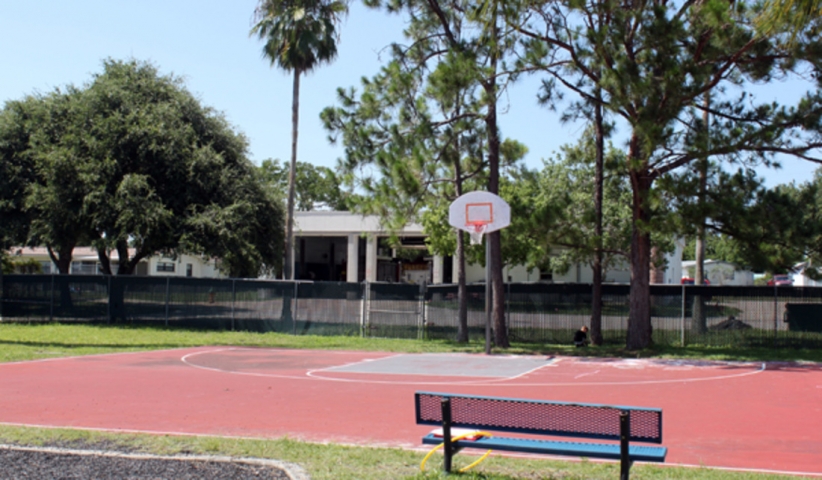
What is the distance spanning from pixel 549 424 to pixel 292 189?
98.3 feet

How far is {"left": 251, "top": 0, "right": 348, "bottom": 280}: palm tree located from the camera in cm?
3425

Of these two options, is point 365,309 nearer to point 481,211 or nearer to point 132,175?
point 481,211

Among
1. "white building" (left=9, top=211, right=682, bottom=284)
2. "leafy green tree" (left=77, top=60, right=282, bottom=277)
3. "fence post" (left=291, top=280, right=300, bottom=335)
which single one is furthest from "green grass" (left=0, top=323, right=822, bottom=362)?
"white building" (left=9, top=211, right=682, bottom=284)

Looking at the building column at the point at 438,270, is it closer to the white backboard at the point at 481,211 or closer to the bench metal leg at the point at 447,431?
the white backboard at the point at 481,211

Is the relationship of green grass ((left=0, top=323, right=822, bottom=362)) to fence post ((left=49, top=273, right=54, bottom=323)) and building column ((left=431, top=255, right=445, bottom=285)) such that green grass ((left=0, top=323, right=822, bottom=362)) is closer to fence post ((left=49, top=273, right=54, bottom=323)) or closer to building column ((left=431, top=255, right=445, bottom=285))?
fence post ((left=49, top=273, right=54, bottom=323))

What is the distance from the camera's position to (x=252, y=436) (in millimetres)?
8930

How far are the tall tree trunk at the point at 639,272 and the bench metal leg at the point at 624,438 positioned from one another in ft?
45.7

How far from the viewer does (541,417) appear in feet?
22.0

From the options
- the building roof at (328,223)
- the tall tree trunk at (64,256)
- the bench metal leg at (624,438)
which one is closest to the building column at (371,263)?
the building roof at (328,223)

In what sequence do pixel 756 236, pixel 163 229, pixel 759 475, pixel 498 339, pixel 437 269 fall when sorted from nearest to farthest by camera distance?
pixel 759 475 → pixel 756 236 → pixel 498 339 → pixel 163 229 → pixel 437 269

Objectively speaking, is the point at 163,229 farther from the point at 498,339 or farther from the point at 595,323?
the point at 595,323

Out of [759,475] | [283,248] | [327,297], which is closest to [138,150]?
[283,248]

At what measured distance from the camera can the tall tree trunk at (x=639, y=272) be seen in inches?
786

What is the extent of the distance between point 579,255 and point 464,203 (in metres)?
3.82
